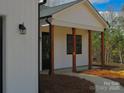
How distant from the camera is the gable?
49.3 ft

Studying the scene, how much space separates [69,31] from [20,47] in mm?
10960

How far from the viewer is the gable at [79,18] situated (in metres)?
15.0

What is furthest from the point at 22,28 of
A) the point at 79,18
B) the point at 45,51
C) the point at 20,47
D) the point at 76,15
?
the point at 79,18

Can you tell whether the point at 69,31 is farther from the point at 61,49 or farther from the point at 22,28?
the point at 22,28

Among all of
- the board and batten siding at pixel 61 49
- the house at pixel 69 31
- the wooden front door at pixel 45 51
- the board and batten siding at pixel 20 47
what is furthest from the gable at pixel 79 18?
the board and batten siding at pixel 20 47

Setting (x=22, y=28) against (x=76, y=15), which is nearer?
(x=22, y=28)

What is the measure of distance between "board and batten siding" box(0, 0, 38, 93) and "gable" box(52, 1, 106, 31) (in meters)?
6.51

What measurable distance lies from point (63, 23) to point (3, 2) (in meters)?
8.19

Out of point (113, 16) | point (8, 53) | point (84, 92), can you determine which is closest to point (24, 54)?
point (8, 53)

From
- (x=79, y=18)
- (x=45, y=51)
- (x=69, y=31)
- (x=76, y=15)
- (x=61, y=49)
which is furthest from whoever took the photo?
(x=69, y=31)

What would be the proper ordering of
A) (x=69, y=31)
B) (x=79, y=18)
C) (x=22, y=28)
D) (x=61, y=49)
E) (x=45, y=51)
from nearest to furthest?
(x=22, y=28)
(x=45, y=51)
(x=79, y=18)
(x=61, y=49)
(x=69, y=31)

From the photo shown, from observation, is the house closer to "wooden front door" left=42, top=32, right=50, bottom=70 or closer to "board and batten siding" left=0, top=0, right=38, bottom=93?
"wooden front door" left=42, top=32, right=50, bottom=70

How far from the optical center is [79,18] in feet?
55.1

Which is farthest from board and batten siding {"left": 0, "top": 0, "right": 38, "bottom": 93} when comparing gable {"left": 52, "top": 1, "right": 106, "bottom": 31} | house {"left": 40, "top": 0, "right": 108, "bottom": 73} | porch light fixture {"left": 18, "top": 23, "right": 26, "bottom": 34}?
gable {"left": 52, "top": 1, "right": 106, "bottom": 31}
